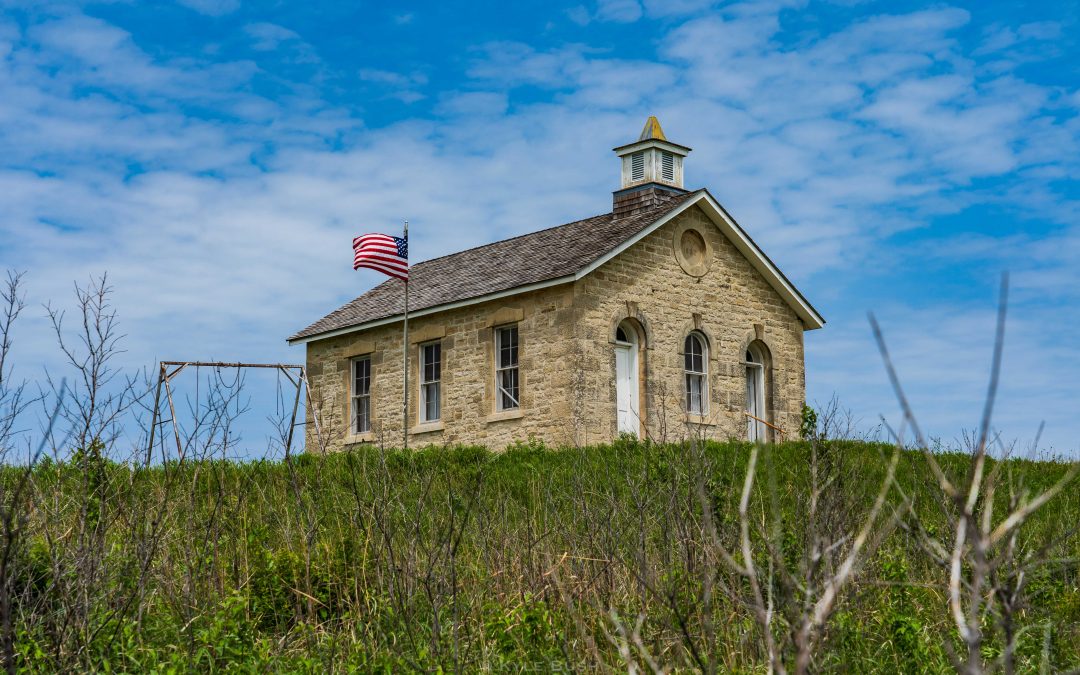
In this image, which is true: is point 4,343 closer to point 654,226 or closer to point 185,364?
point 185,364

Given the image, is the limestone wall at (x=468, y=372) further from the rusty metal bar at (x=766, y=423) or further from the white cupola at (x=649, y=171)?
the rusty metal bar at (x=766, y=423)

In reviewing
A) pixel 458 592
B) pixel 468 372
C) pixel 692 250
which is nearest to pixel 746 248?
pixel 692 250

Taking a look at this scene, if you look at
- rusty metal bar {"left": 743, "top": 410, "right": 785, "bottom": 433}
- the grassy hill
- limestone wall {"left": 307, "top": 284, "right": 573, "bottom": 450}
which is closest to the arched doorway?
limestone wall {"left": 307, "top": 284, "right": 573, "bottom": 450}

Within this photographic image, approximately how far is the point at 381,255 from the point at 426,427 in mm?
3643

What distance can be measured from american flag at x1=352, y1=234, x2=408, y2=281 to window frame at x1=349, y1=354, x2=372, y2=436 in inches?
135

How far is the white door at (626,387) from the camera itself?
1953 centimetres


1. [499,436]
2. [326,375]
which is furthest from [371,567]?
[326,375]

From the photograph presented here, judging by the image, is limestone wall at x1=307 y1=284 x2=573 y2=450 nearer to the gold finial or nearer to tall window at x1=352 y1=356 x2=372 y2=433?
tall window at x1=352 y1=356 x2=372 y2=433

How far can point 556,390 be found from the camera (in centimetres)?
1877

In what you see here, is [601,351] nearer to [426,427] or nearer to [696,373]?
[696,373]

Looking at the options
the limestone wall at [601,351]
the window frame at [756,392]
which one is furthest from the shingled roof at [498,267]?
the window frame at [756,392]

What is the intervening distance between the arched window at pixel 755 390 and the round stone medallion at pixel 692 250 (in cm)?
213

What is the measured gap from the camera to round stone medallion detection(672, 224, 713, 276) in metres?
20.8

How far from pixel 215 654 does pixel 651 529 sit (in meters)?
3.69
